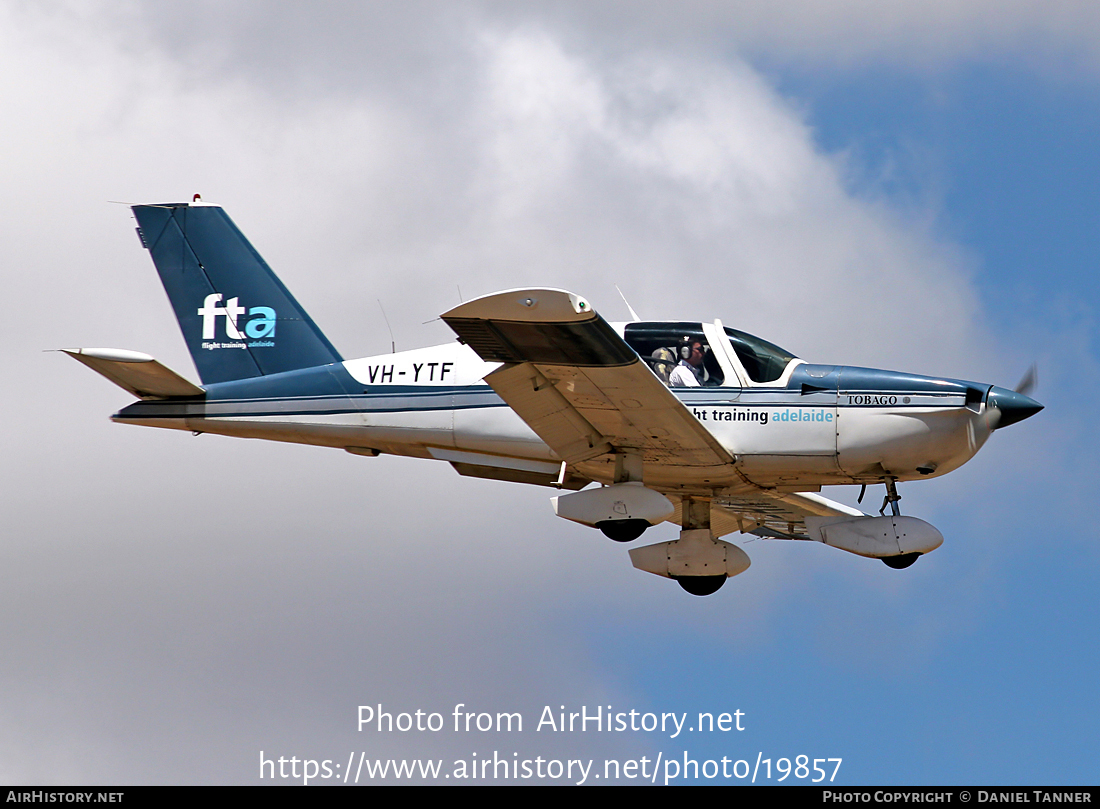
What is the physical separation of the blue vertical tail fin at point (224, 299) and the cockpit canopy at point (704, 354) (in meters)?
4.45

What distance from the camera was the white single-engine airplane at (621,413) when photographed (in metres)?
14.8

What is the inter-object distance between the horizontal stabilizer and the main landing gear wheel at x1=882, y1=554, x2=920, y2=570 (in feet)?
27.8

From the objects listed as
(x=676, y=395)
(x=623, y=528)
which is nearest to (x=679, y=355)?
(x=676, y=395)

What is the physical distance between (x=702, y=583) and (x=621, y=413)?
2.99m

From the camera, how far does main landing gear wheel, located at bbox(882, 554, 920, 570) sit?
15.8 m

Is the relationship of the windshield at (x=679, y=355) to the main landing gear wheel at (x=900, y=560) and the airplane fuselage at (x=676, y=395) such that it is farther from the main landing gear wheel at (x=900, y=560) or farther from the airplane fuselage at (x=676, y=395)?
the main landing gear wheel at (x=900, y=560)

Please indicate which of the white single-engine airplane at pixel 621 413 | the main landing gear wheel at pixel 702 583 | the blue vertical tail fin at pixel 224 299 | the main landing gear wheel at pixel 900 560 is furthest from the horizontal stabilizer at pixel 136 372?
the main landing gear wheel at pixel 900 560

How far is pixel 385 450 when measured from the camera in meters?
17.5

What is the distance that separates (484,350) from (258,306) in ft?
19.7
